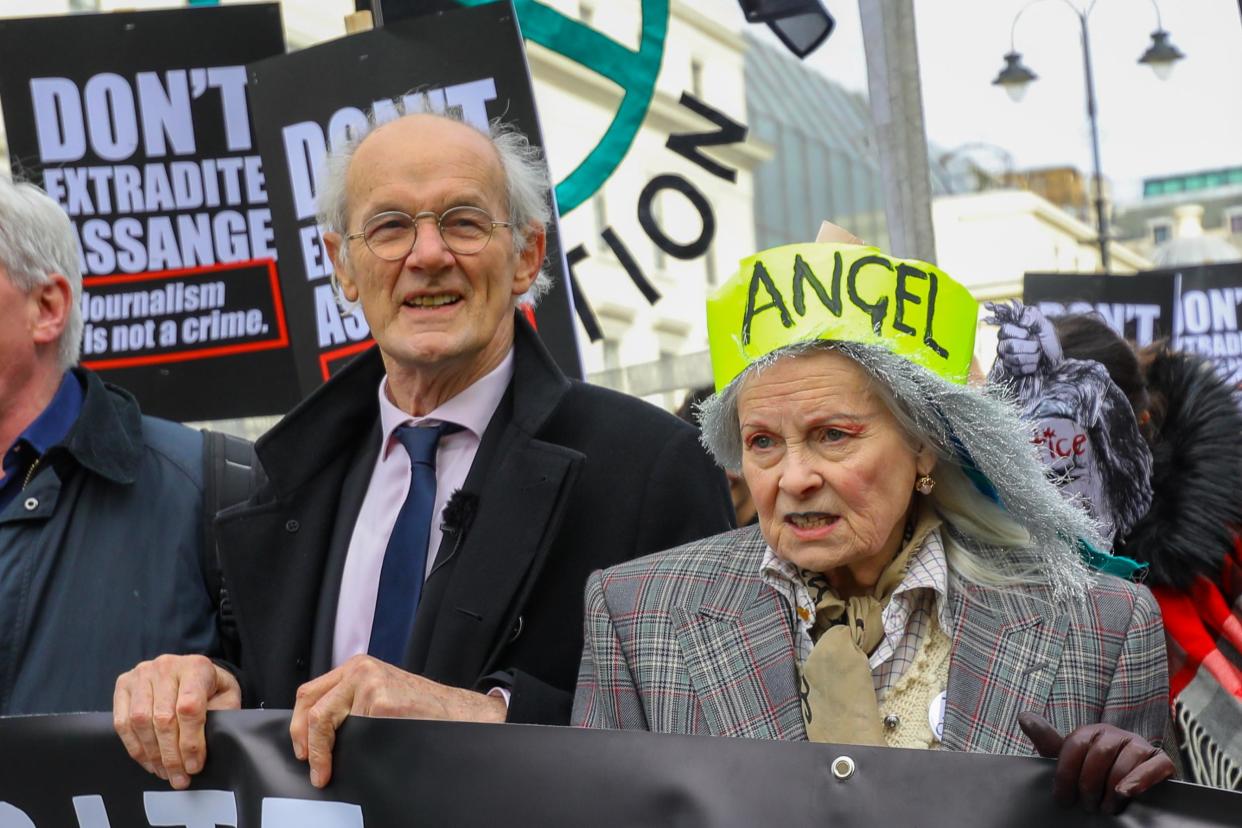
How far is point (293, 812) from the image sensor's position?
264cm

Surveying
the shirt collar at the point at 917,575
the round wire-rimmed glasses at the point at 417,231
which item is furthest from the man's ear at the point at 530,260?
the shirt collar at the point at 917,575

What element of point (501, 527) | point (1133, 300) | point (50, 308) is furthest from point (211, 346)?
point (1133, 300)

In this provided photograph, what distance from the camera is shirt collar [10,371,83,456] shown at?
3426 mm

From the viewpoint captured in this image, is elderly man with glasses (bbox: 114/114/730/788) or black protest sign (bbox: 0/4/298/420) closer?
elderly man with glasses (bbox: 114/114/730/788)

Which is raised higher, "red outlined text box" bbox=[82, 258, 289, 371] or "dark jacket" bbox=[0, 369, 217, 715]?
"red outlined text box" bbox=[82, 258, 289, 371]

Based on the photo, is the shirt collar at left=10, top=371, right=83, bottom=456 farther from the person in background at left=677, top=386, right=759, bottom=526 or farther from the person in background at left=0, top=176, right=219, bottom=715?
the person in background at left=677, top=386, right=759, bottom=526

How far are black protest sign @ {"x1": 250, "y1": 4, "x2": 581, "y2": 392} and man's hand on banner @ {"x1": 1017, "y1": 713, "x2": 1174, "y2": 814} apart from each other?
194 cm

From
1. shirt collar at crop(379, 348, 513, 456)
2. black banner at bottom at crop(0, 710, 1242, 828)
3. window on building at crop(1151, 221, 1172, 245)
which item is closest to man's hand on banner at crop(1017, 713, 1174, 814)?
black banner at bottom at crop(0, 710, 1242, 828)

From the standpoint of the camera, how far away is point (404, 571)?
122 inches

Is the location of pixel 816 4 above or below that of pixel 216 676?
above

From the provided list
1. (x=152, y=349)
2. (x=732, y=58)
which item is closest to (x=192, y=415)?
(x=152, y=349)

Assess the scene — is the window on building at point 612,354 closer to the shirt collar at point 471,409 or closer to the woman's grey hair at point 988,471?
the shirt collar at point 471,409

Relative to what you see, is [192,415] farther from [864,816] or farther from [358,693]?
[864,816]

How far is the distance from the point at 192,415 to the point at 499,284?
1625 millimetres
